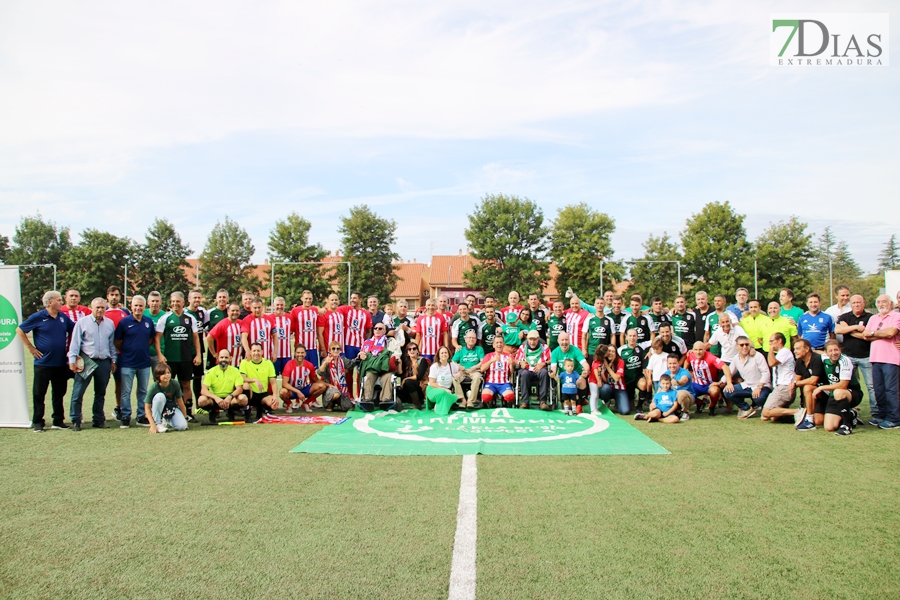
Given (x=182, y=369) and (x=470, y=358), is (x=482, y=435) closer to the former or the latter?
(x=470, y=358)

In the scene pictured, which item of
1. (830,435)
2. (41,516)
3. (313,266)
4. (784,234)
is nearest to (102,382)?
(41,516)

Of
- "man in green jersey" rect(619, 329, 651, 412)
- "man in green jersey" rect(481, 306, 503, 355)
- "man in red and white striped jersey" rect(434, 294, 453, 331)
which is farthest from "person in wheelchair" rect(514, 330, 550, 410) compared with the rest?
"man in red and white striped jersey" rect(434, 294, 453, 331)

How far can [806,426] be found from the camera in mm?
6934

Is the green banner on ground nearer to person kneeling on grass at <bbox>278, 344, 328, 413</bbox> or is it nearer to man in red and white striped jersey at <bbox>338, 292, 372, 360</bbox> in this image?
person kneeling on grass at <bbox>278, 344, 328, 413</bbox>

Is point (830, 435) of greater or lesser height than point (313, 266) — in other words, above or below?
below

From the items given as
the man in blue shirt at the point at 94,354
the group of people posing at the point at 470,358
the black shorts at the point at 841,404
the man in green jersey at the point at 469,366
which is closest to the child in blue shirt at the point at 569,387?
the group of people posing at the point at 470,358

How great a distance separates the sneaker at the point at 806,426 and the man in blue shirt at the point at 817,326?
56.8 inches

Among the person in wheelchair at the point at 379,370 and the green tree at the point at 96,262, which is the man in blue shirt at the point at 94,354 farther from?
the green tree at the point at 96,262

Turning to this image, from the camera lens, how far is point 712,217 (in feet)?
118

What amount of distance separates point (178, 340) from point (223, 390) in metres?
0.98

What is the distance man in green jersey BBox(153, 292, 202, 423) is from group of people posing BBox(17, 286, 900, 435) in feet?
0.06

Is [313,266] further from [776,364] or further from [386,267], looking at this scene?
[776,364]

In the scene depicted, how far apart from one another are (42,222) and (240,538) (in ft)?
197

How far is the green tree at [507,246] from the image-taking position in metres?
39.2
